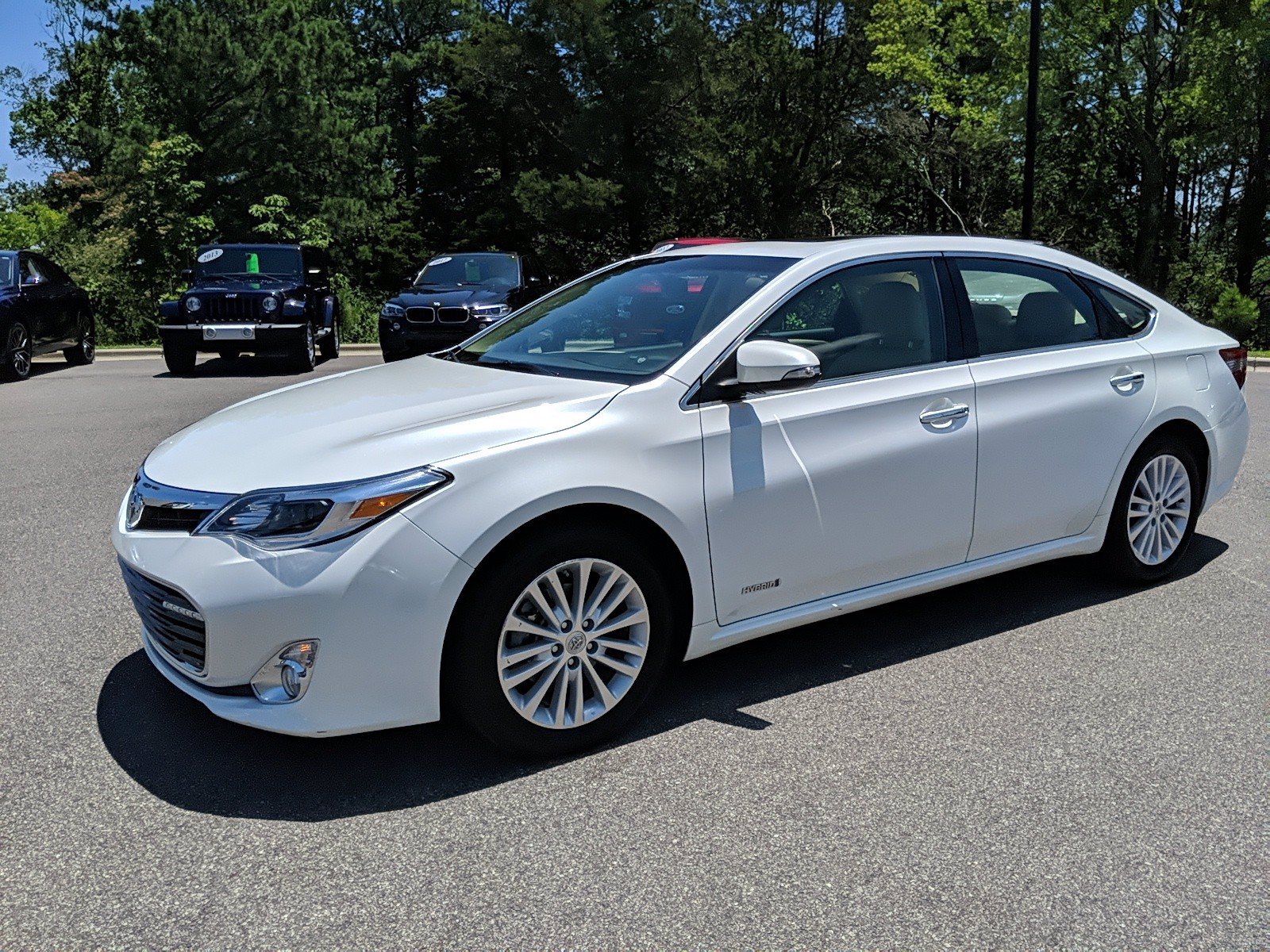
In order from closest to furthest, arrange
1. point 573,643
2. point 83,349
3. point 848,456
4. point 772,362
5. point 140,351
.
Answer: point 573,643, point 772,362, point 848,456, point 83,349, point 140,351

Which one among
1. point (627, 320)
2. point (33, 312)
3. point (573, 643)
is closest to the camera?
point (573, 643)

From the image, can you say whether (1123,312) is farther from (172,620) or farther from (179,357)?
(179,357)

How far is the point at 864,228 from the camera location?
44.7 metres

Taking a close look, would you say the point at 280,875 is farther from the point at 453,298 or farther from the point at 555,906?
the point at 453,298

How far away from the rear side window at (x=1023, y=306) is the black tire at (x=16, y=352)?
14.7 meters

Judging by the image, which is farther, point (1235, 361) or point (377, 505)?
point (1235, 361)

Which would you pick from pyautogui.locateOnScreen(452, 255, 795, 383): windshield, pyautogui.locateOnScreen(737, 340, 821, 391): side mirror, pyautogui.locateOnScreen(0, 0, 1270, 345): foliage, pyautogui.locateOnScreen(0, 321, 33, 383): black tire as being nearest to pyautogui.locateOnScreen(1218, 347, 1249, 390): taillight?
pyautogui.locateOnScreen(452, 255, 795, 383): windshield

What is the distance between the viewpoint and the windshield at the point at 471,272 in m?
16.7

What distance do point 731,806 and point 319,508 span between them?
1458 mm

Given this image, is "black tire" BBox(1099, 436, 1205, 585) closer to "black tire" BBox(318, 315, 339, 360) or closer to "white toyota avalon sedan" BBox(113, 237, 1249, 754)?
"white toyota avalon sedan" BBox(113, 237, 1249, 754)

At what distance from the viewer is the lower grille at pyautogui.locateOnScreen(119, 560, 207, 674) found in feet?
11.2

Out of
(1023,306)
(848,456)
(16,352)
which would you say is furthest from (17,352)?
(848,456)

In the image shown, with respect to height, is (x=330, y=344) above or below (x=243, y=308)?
below

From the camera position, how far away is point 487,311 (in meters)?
15.8
